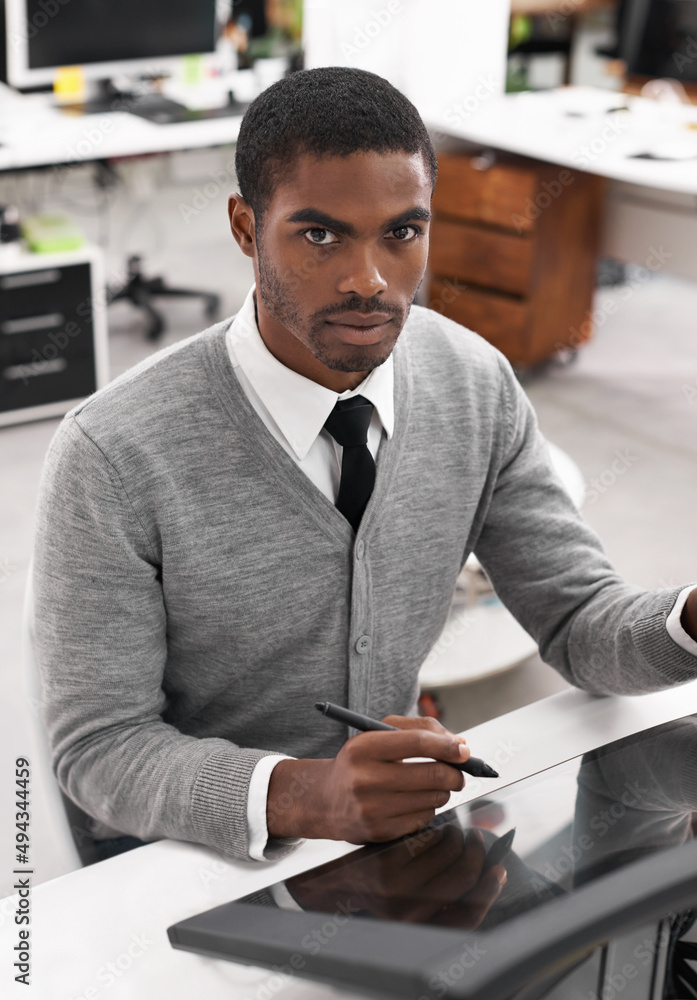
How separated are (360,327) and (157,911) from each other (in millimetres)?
476

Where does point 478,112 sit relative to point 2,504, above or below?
above

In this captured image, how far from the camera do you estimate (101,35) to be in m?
3.52

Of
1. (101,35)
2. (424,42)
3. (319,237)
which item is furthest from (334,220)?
(424,42)

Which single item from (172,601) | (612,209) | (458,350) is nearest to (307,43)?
(612,209)

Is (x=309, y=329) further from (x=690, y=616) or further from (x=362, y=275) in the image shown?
(x=690, y=616)

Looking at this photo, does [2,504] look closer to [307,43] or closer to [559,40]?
[307,43]

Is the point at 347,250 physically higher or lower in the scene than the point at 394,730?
higher

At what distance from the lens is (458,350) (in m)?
1.14

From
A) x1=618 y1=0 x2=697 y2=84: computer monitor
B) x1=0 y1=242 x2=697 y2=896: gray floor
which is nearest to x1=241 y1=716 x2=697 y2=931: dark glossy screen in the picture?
x1=0 y1=242 x2=697 y2=896: gray floor

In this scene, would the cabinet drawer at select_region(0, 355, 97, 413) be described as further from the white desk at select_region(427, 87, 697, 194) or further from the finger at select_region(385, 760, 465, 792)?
the finger at select_region(385, 760, 465, 792)

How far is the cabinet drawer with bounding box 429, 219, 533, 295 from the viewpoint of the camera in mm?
3488

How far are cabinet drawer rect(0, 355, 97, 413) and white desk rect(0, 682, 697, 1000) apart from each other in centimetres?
262

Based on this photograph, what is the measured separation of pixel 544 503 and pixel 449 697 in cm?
116

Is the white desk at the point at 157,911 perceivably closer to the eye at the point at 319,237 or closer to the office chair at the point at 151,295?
the eye at the point at 319,237
